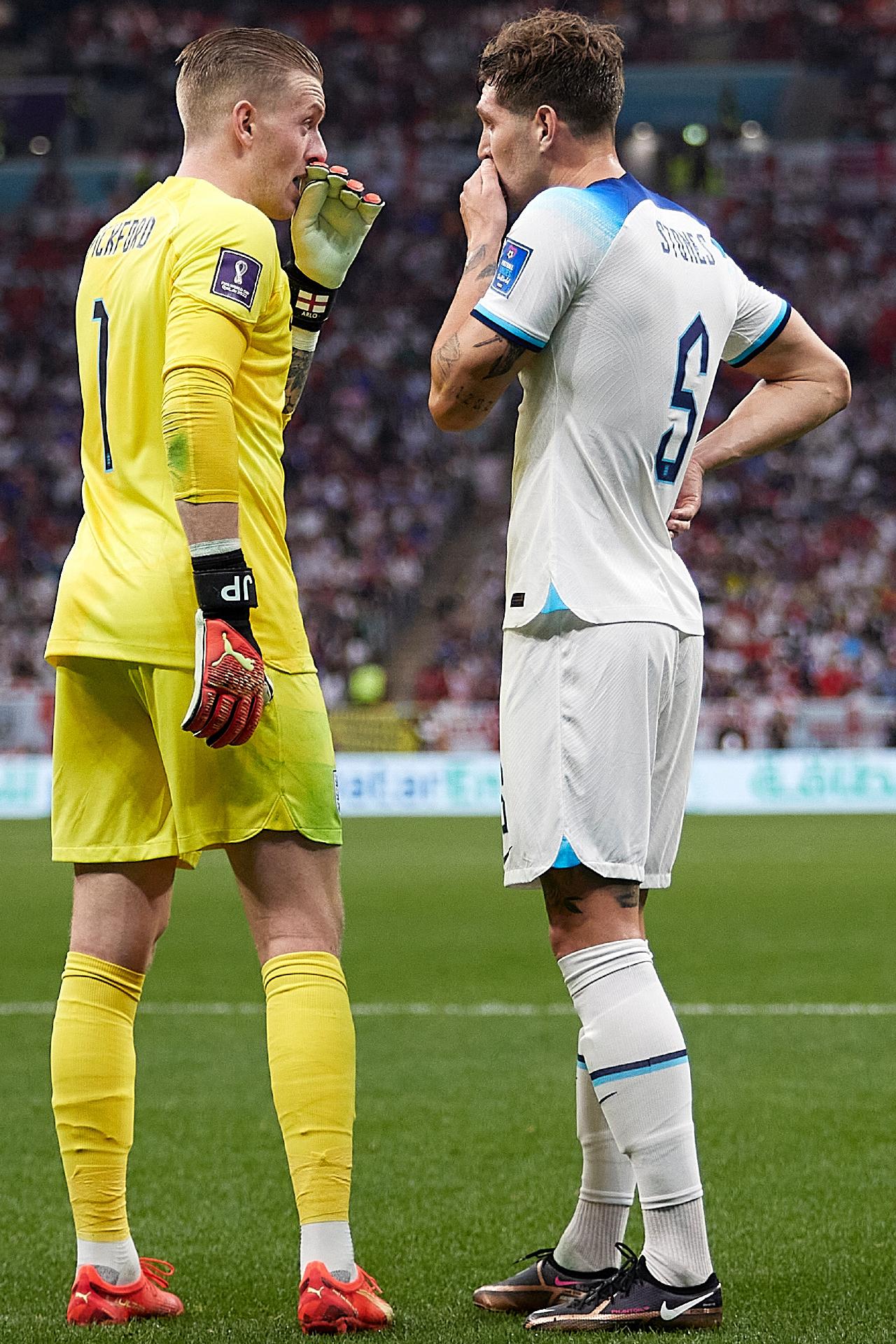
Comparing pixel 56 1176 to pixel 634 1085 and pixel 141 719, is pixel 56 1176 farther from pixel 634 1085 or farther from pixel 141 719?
pixel 634 1085

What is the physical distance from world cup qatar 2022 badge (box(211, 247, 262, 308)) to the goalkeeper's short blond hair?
0.37 metres

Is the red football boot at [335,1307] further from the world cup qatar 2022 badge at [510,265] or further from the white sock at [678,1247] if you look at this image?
the world cup qatar 2022 badge at [510,265]

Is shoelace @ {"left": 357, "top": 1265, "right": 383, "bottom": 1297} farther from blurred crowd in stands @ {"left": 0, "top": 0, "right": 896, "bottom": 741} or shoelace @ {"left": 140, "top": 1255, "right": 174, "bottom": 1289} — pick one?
blurred crowd in stands @ {"left": 0, "top": 0, "right": 896, "bottom": 741}

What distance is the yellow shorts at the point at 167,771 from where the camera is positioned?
3.07 metres

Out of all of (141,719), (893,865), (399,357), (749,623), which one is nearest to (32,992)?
A: (141,719)

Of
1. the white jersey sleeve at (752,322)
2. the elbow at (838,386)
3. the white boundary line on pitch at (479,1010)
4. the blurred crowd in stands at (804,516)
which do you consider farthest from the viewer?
the blurred crowd in stands at (804,516)

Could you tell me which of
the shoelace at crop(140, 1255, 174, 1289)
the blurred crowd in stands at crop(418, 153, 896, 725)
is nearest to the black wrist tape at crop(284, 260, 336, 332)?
the shoelace at crop(140, 1255, 174, 1289)

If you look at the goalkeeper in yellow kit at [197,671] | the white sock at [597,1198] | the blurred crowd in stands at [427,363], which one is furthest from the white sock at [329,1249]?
the blurred crowd in stands at [427,363]

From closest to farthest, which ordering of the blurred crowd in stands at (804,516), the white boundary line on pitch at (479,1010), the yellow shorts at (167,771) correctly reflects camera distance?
1. the yellow shorts at (167,771)
2. the white boundary line on pitch at (479,1010)
3. the blurred crowd in stands at (804,516)

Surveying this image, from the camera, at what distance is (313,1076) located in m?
3.01

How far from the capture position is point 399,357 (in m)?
28.9

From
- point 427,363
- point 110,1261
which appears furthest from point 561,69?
point 427,363

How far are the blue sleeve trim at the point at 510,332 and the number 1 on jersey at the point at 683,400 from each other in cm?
30

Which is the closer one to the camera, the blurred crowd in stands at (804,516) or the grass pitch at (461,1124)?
the grass pitch at (461,1124)
